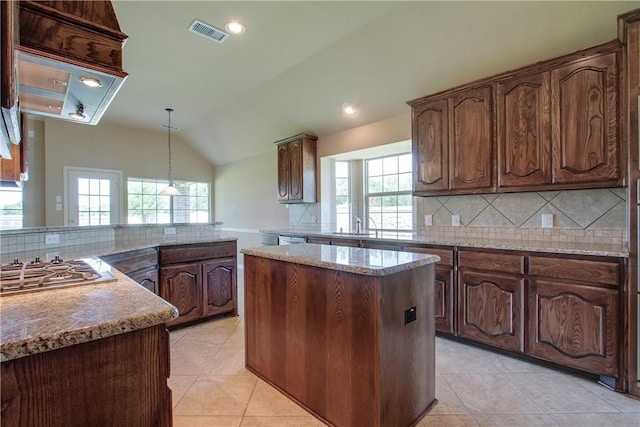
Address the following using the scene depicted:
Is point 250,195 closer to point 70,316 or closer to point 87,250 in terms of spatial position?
point 87,250

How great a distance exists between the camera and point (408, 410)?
5.54 feet

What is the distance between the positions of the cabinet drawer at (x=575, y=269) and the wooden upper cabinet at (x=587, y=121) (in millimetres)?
628

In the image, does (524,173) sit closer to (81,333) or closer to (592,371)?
(592,371)

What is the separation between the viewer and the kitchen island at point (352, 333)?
1.54 m

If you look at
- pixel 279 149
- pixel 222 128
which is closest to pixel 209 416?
pixel 279 149

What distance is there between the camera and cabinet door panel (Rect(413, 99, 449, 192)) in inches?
122

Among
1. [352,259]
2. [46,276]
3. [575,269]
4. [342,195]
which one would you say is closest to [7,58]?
[46,276]

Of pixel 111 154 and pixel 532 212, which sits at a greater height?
pixel 111 154

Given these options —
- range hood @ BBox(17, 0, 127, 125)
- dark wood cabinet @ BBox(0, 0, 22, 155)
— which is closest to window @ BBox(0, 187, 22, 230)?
range hood @ BBox(17, 0, 127, 125)

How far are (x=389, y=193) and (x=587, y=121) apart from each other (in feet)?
7.89

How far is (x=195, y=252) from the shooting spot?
3.20m

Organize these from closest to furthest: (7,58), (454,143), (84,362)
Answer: (7,58), (84,362), (454,143)

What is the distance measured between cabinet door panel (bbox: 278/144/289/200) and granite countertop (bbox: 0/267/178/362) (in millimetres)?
4070

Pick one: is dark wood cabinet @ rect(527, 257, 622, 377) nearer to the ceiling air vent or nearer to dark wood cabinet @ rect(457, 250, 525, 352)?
dark wood cabinet @ rect(457, 250, 525, 352)
